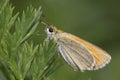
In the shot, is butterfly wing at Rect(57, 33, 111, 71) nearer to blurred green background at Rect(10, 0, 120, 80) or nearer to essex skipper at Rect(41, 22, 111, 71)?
essex skipper at Rect(41, 22, 111, 71)

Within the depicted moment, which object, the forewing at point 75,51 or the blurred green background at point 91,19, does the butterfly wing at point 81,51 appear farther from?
the blurred green background at point 91,19

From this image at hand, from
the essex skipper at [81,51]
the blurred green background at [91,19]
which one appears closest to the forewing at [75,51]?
the essex skipper at [81,51]

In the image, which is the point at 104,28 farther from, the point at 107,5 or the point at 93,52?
the point at 93,52

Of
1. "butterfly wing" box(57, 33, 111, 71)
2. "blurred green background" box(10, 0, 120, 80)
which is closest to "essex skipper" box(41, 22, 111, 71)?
"butterfly wing" box(57, 33, 111, 71)

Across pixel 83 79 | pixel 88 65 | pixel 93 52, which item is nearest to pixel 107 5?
pixel 93 52

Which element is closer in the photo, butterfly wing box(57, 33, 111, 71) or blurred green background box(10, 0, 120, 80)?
butterfly wing box(57, 33, 111, 71)

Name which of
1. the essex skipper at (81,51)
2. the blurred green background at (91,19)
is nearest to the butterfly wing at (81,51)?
the essex skipper at (81,51)

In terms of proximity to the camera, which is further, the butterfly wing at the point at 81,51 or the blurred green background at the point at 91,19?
the blurred green background at the point at 91,19

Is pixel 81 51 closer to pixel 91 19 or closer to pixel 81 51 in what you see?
pixel 81 51

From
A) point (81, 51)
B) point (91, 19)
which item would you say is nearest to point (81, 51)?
point (81, 51)
